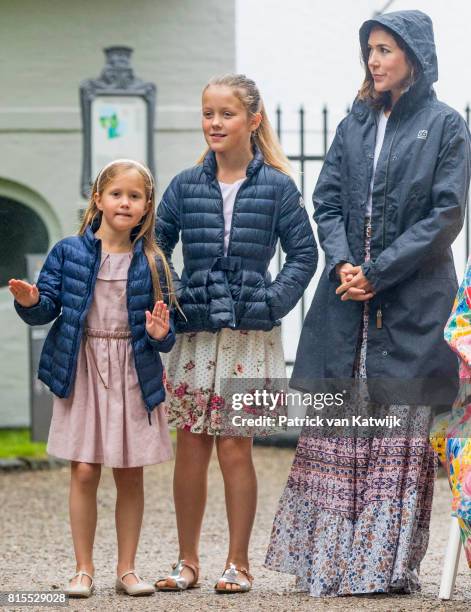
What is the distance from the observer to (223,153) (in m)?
4.74

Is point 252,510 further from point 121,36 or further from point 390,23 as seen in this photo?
point 121,36

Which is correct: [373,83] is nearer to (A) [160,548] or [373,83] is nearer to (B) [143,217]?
(B) [143,217]

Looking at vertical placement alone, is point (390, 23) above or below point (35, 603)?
above

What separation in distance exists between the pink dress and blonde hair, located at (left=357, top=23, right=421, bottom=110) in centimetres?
104

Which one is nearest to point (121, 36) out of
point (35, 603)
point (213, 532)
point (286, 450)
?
point (286, 450)

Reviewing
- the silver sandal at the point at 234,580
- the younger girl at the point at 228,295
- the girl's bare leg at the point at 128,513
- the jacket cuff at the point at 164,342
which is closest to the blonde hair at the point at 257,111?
the younger girl at the point at 228,295

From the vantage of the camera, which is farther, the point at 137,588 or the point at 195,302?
the point at 195,302

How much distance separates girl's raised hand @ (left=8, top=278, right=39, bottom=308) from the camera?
14.3 feet

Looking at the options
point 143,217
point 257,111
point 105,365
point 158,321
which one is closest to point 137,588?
point 105,365

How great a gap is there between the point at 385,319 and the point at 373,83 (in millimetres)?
825

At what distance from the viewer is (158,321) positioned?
4410mm

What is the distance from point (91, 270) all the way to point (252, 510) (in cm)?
99

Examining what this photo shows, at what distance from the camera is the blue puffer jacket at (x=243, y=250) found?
4625 mm

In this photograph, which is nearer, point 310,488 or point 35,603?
point 35,603
